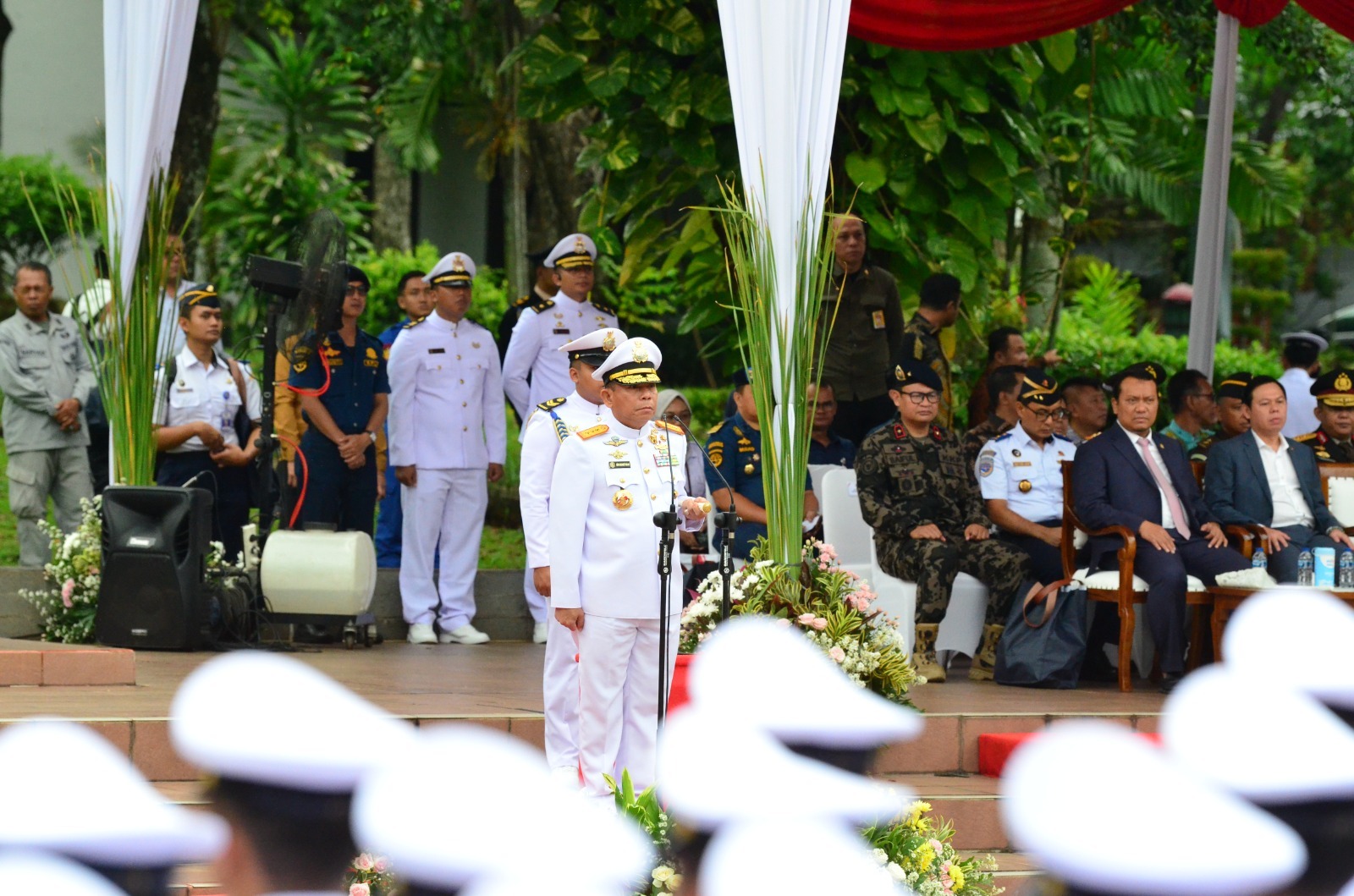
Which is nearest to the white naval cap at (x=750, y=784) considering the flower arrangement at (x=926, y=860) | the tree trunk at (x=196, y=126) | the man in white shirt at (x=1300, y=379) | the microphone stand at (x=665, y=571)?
the flower arrangement at (x=926, y=860)

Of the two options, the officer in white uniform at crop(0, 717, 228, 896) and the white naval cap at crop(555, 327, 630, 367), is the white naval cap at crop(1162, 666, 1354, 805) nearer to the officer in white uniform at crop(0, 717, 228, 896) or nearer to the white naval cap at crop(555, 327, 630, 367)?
the officer in white uniform at crop(0, 717, 228, 896)

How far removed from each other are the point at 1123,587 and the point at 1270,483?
108cm

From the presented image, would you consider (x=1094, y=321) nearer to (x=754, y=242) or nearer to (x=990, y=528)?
(x=990, y=528)

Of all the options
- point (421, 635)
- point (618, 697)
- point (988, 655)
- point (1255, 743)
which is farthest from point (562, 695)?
point (1255, 743)

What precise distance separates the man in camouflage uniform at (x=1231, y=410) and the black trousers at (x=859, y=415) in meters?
1.59

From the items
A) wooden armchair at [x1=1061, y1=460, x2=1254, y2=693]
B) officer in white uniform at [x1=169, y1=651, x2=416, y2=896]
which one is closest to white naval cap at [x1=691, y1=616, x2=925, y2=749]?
officer in white uniform at [x1=169, y1=651, x2=416, y2=896]

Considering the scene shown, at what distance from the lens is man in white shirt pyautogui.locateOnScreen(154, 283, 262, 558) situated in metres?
8.57

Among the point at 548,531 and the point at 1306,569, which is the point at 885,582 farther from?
the point at 548,531

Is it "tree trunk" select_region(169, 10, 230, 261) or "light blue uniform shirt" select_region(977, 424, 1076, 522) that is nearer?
"light blue uniform shirt" select_region(977, 424, 1076, 522)

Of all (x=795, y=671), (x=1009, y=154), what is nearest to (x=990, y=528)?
(x=1009, y=154)

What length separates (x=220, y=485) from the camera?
8.88 metres

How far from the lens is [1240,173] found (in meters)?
15.8

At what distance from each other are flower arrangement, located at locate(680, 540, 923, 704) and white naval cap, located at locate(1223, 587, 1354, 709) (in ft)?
14.7

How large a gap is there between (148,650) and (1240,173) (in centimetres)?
1136
